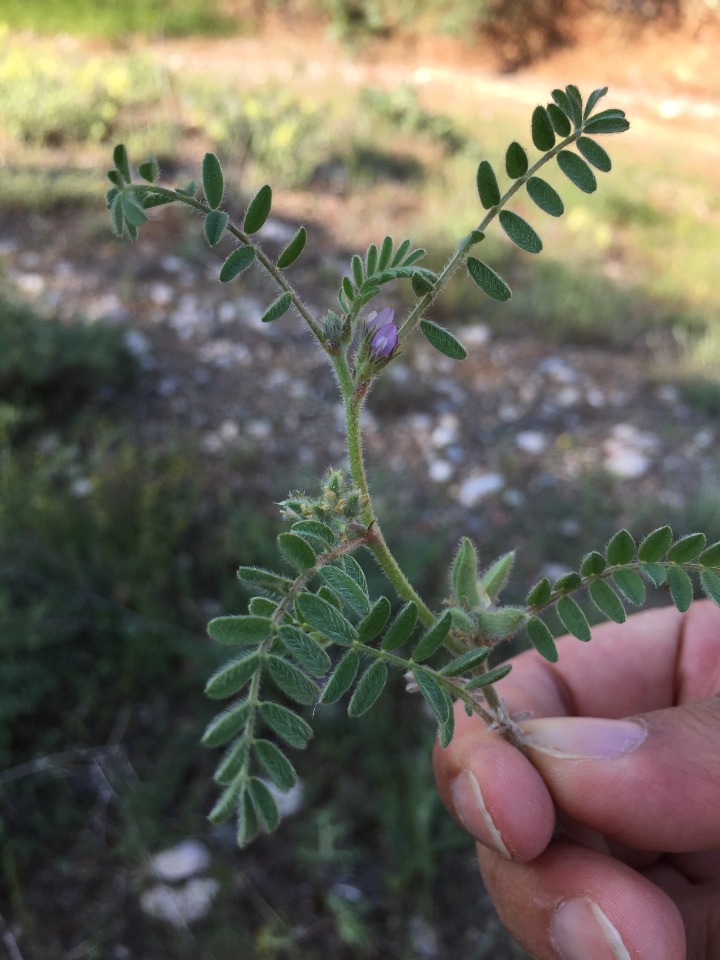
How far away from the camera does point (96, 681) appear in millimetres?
2436

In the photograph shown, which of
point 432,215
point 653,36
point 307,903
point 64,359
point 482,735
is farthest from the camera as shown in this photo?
point 653,36

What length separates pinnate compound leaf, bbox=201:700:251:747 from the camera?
91 centimetres

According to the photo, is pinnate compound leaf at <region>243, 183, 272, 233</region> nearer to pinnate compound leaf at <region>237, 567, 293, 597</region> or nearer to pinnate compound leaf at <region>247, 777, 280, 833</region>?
pinnate compound leaf at <region>237, 567, 293, 597</region>

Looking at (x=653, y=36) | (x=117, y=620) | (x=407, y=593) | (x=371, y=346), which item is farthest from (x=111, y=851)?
(x=653, y=36)

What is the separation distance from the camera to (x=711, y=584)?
105 cm

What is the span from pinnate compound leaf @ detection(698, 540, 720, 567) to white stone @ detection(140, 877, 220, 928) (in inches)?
60.9

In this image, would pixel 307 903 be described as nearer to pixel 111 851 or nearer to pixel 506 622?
pixel 111 851

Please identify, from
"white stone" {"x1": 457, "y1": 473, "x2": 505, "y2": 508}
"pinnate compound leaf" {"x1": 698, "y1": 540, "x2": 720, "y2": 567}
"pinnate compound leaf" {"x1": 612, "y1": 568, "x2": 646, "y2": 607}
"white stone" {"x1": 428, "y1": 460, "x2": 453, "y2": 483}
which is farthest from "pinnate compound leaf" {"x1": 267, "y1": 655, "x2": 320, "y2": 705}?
"white stone" {"x1": 428, "y1": 460, "x2": 453, "y2": 483}

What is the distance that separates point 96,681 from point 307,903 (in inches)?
34.4

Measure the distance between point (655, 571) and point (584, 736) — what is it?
1.53 feet

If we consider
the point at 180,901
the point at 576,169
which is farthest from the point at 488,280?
the point at 180,901

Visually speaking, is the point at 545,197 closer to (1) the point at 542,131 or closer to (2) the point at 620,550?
(1) the point at 542,131

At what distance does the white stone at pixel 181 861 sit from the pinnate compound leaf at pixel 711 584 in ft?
5.21

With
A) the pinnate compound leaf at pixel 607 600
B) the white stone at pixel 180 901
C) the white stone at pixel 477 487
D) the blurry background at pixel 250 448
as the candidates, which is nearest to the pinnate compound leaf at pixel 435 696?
the pinnate compound leaf at pixel 607 600
